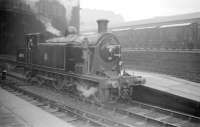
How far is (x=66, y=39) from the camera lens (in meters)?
9.91

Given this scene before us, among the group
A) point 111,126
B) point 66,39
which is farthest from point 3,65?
point 111,126

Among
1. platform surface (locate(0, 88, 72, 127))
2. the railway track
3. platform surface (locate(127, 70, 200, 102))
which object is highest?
platform surface (locate(127, 70, 200, 102))

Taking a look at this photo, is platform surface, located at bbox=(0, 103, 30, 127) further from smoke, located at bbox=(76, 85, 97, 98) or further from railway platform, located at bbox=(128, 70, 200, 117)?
railway platform, located at bbox=(128, 70, 200, 117)

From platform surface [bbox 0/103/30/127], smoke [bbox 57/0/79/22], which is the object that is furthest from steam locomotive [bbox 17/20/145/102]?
smoke [bbox 57/0/79/22]

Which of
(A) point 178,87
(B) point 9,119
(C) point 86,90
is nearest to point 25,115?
(B) point 9,119

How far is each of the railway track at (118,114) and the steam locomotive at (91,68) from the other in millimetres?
361

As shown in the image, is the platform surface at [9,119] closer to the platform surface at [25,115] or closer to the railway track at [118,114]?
the platform surface at [25,115]

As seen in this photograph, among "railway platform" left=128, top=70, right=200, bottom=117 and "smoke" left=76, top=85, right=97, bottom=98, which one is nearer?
"railway platform" left=128, top=70, right=200, bottom=117

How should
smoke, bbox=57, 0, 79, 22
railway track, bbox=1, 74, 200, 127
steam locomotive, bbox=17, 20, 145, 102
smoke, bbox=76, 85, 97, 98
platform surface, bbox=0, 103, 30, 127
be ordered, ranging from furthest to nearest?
smoke, bbox=57, 0, 79, 22 → smoke, bbox=76, 85, 97, 98 → steam locomotive, bbox=17, 20, 145, 102 → railway track, bbox=1, 74, 200, 127 → platform surface, bbox=0, 103, 30, 127

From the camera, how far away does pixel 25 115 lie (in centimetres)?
622

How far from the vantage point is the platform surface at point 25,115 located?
18.2 feet

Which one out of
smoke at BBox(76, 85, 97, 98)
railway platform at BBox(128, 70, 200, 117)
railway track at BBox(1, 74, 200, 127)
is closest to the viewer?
railway track at BBox(1, 74, 200, 127)

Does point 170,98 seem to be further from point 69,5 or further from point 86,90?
point 69,5

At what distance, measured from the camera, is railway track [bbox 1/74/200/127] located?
632 centimetres
